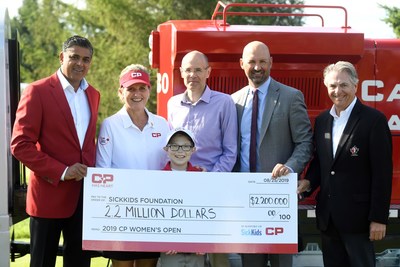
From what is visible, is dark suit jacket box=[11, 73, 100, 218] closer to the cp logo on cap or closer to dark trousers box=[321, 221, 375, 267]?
the cp logo on cap

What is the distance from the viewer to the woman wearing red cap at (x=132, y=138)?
4.61 metres

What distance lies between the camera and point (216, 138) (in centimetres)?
470

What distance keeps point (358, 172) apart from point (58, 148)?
2006 mm

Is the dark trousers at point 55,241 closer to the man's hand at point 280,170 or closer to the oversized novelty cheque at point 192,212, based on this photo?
the oversized novelty cheque at point 192,212

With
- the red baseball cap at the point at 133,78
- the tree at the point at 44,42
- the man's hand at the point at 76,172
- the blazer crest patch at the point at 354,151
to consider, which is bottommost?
the man's hand at the point at 76,172

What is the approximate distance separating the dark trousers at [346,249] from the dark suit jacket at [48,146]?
1.72 meters

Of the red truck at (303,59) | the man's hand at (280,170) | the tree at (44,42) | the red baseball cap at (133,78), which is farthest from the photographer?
the tree at (44,42)

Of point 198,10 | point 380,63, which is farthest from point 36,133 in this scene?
point 198,10

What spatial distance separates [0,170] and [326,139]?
92.2 inches

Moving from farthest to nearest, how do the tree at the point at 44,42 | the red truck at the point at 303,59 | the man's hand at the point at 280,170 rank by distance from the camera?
1. the tree at the point at 44,42
2. the red truck at the point at 303,59
3. the man's hand at the point at 280,170

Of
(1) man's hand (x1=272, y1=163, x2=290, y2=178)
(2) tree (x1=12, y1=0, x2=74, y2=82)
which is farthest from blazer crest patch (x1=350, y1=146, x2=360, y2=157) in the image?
(2) tree (x1=12, y1=0, x2=74, y2=82)

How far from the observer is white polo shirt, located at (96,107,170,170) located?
15.1ft

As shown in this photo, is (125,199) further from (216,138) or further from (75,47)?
(75,47)

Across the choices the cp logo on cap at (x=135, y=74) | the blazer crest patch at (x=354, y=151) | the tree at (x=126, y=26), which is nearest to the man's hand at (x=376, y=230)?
the blazer crest patch at (x=354, y=151)
